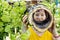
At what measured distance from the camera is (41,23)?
907 millimetres

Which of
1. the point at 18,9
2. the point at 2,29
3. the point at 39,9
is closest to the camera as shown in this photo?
the point at 18,9

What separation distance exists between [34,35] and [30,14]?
0.42ft

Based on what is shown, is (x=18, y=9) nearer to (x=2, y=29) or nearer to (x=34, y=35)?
(x=2, y=29)

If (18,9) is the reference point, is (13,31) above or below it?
below

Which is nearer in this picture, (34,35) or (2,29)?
(2,29)

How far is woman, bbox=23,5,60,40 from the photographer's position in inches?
35.0

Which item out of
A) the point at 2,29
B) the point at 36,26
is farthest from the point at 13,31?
the point at 36,26

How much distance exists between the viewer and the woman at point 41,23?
0.89m

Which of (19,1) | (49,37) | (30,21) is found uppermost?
(19,1)

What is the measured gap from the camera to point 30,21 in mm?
877

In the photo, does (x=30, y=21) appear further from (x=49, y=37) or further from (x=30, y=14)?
(x=49, y=37)

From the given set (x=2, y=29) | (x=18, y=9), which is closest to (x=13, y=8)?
(x=18, y=9)

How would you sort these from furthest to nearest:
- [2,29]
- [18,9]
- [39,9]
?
[39,9] → [2,29] → [18,9]

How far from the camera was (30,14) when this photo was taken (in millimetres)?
869
